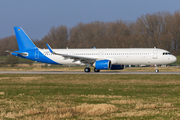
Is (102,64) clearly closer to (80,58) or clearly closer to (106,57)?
(106,57)

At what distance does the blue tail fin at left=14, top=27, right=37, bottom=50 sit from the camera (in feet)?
129

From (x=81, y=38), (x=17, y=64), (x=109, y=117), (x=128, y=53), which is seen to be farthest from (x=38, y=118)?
(x=81, y=38)

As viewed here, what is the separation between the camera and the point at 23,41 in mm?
39250

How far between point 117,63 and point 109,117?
2733 centimetres

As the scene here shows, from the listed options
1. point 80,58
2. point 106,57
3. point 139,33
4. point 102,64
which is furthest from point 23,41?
point 139,33

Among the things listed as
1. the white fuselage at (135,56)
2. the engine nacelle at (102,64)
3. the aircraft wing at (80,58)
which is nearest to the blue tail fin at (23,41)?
the aircraft wing at (80,58)

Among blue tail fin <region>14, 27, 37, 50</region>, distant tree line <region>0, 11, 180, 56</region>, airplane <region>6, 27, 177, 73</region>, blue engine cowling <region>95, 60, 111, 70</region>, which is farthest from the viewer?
distant tree line <region>0, 11, 180, 56</region>

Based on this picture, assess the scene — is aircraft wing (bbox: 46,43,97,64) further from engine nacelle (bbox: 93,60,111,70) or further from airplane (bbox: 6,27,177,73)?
engine nacelle (bbox: 93,60,111,70)

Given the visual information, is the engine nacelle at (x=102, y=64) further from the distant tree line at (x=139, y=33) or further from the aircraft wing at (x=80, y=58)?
the distant tree line at (x=139, y=33)

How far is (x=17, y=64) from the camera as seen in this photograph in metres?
61.7

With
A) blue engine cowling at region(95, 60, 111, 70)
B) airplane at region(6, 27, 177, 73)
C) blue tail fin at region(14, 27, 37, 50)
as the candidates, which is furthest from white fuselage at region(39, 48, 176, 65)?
blue tail fin at region(14, 27, 37, 50)

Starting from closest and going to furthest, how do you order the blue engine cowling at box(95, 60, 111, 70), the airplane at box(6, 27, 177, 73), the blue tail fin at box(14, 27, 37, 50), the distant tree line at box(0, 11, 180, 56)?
Result: the blue engine cowling at box(95, 60, 111, 70)
the airplane at box(6, 27, 177, 73)
the blue tail fin at box(14, 27, 37, 50)
the distant tree line at box(0, 11, 180, 56)

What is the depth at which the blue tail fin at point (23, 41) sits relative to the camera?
3923cm

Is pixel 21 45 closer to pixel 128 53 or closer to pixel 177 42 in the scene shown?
pixel 128 53
